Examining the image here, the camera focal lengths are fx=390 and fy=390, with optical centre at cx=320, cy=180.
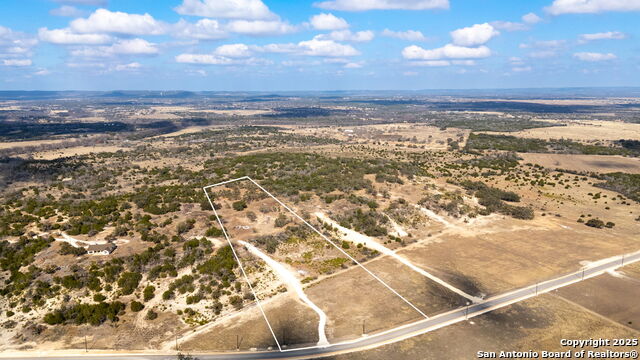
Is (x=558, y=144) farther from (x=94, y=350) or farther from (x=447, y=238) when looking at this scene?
(x=94, y=350)

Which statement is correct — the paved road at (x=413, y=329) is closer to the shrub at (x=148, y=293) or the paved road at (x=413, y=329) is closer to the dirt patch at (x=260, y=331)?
the dirt patch at (x=260, y=331)

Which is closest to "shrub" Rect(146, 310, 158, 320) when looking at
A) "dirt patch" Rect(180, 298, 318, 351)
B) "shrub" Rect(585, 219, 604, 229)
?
"dirt patch" Rect(180, 298, 318, 351)

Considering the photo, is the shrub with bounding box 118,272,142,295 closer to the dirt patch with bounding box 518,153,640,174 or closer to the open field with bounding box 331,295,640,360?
the open field with bounding box 331,295,640,360

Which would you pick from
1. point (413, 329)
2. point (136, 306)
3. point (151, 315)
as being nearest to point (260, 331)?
point (151, 315)

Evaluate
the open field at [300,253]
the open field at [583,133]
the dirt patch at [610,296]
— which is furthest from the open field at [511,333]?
the open field at [583,133]

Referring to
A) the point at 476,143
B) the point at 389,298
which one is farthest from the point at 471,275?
the point at 476,143
